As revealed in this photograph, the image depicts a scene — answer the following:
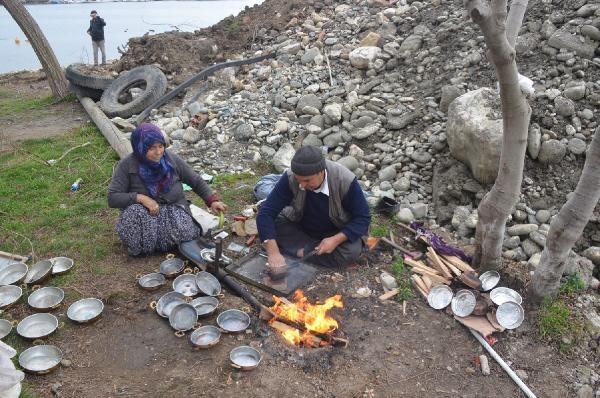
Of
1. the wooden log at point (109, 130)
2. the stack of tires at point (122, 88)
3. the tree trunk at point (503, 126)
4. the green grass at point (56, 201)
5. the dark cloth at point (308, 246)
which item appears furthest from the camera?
the stack of tires at point (122, 88)

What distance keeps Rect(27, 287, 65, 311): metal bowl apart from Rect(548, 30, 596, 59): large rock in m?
6.30

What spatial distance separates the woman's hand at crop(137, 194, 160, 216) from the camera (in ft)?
14.3

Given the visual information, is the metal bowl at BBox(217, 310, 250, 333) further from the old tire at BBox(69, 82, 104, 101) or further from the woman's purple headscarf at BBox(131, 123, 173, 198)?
the old tire at BBox(69, 82, 104, 101)

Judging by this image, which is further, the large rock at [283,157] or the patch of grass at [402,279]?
the large rock at [283,157]

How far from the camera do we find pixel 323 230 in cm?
459

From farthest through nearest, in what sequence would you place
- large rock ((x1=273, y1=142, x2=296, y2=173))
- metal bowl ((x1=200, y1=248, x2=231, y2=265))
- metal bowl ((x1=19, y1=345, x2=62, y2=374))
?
large rock ((x1=273, y1=142, x2=296, y2=173)), metal bowl ((x1=200, y1=248, x2=231, y2=265)), metal bowl ((x1=19, y1=345, x2=62, y2=374))

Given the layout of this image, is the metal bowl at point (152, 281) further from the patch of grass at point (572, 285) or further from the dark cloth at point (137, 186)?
the patch of grass at point (572, 285)

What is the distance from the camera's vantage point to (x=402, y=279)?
14.3 feet

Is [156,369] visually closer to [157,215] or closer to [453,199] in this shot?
[157,215]

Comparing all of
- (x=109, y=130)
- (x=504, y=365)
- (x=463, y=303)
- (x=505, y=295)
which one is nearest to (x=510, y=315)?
(x=505, y=295)

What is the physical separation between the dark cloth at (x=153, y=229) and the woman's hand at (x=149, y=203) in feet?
0.25

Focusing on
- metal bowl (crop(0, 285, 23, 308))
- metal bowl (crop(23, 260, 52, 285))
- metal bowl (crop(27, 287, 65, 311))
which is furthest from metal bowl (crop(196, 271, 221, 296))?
metal bowl (crop(0, 285, 23, 308))

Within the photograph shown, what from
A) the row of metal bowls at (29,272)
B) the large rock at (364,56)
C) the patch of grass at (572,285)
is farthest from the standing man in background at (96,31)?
the patch of grass at (572,285)

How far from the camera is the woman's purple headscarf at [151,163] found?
417 centimetres
